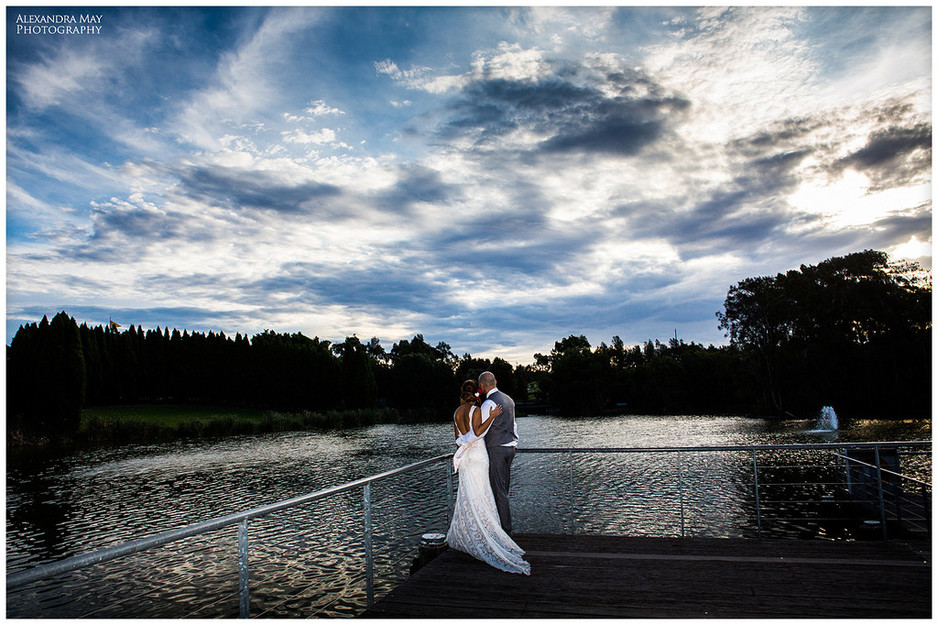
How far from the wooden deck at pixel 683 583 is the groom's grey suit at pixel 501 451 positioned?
21.5 inches

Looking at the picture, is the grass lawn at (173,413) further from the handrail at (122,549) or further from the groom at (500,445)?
the handrail at (122,549)

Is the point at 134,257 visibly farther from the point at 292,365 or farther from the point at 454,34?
the point at 292,365

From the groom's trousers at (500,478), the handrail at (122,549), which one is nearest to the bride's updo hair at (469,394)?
the groom's trousers at (500,478)

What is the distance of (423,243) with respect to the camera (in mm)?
31062

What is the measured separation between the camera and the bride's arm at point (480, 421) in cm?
562

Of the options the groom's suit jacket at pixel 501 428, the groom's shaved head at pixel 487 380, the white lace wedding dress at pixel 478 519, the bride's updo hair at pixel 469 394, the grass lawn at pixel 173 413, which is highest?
the groom's shaved head at pixel 487 380

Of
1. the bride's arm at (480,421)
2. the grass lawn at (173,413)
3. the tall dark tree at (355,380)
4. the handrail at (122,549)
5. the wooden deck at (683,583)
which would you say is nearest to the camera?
the handrail at (122,549)

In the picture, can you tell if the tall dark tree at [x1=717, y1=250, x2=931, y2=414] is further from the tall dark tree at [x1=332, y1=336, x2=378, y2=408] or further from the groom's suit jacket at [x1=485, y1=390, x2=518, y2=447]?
the groom's suit jacket at [x1=485, y1=390, x2=518, y2=447]

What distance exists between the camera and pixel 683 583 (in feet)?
15.4

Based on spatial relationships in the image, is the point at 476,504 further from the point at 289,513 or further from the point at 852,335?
the point at 852,335

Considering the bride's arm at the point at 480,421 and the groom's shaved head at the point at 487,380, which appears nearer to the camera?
the bride's arm at the point at 480,421

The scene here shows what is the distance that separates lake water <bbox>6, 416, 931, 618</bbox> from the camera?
8773mm

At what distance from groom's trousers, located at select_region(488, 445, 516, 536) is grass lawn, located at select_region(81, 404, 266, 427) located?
125 feet

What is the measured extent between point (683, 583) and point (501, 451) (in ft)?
6.71
